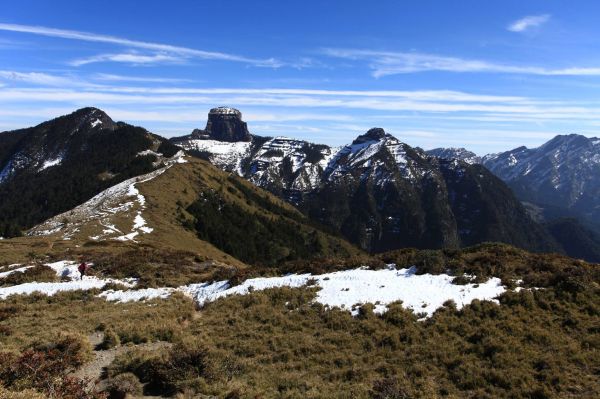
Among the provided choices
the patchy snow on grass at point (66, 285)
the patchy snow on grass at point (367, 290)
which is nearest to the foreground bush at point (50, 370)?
the patchy snow on grass at point (367, 290)

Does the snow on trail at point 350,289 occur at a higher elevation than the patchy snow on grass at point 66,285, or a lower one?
higher

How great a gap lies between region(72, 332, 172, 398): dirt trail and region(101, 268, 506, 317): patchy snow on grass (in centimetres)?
723

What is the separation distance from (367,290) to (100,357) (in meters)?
15.2

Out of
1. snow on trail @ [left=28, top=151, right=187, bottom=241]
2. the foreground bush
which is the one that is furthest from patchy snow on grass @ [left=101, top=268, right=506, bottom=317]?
snow on trail @ [left=28, top=151, right=187, bottom=241]

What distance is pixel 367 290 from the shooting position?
26078 mm

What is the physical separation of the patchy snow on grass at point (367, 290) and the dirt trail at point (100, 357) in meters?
7.23

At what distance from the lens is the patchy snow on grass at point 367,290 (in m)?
23.7

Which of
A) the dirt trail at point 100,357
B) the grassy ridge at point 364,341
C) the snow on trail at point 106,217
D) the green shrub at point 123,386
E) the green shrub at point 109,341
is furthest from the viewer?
the snow on trail at point 106,217

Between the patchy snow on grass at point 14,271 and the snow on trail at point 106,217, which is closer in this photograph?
the patchy snow on grass at point 14,271

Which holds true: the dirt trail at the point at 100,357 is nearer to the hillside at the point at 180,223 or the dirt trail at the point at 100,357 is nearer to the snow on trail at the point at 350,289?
the snow on trail at the point at 350,289

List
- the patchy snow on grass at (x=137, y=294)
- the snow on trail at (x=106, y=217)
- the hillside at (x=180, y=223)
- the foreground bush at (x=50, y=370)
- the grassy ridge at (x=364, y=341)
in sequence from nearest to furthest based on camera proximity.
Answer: the foreground bush at (x=50, y=370) → the grassy ridge at (x=364, y=341) → the patchy snow on grass at (x=137, y=294) → the hillside at (x=180, y=223) → the snow on trail at (x=106, y=217)

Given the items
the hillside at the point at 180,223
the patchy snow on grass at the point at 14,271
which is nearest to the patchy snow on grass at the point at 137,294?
the patchy snow on grass at the point at 14,271

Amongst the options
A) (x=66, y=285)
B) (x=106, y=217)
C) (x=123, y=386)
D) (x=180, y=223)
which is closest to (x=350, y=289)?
(x=123, y=386)

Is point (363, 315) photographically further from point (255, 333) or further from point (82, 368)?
point (82, 368)
